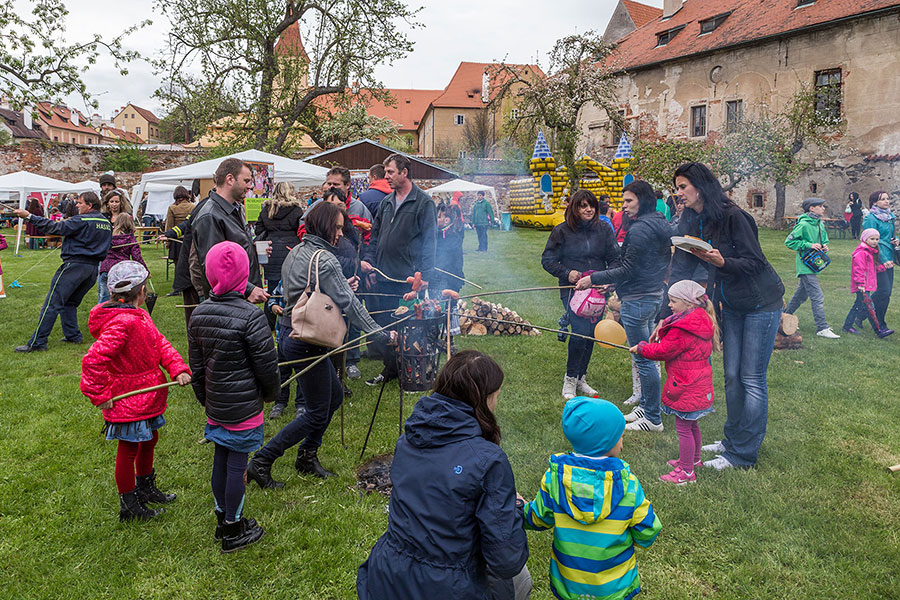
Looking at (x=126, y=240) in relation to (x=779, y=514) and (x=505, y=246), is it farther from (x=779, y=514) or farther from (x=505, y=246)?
(x=505, y=246)

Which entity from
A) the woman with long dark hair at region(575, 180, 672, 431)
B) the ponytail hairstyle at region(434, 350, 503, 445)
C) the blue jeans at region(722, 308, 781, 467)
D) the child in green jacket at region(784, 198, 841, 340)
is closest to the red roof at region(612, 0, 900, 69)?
the child in green jacket at region(784, 198, 841, 340)

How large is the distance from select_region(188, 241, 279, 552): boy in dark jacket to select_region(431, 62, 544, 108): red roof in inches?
2544

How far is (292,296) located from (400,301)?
1970mm

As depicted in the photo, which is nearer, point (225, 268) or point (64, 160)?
point (225, 268)

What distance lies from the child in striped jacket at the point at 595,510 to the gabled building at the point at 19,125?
6835cm

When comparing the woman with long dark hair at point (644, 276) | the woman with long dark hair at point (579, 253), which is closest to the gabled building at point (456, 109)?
the woman with long dark hair at point (579, 253)

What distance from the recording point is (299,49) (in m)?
24.8

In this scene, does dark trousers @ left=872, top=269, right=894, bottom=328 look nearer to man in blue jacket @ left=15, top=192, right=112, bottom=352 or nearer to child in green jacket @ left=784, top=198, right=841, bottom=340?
child in green jacket @ left=784, top=198, right=841, bottom=340

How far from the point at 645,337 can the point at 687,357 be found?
43.5 inches

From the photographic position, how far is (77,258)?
688cm

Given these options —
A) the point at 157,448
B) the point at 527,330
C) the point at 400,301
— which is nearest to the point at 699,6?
the point at 527,330

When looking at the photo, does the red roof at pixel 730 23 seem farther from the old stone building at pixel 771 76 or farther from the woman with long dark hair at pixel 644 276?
the woman with long dark hair at pixel 644 276

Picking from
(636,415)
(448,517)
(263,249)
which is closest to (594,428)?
(448,517)

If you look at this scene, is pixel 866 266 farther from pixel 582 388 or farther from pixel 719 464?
pixel 719 464
